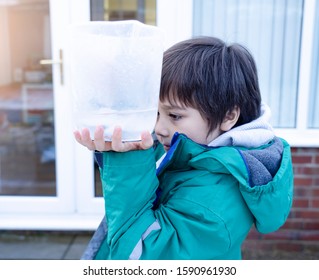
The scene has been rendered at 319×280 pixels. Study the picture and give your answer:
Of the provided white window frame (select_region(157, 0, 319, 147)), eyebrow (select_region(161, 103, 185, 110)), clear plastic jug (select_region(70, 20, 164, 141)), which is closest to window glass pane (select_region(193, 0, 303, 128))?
white window frame (select_region(157, 0, 319, 147))

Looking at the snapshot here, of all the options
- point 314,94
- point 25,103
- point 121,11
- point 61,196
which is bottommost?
point 61,196

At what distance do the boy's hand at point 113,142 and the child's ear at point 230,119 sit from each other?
0.29m

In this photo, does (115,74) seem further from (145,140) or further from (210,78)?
(210,78)

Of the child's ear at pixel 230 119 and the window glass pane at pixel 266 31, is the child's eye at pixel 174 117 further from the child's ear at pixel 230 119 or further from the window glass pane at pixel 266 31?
the window glass pane at pixel 266 31

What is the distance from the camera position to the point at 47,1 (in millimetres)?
3514

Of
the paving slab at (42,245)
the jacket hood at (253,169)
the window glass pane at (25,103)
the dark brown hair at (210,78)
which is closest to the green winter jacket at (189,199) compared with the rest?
the jacket hood at (253,169)

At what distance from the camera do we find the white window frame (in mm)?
3072

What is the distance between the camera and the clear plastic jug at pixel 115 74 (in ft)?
→ 3.17

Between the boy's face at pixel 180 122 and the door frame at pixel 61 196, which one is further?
the door frame at pixel 61 196

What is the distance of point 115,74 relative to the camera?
979 mm

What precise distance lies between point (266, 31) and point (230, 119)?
213cm

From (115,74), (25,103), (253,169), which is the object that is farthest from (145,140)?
(25,103)

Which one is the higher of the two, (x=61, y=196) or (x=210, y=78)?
(x=210, y=78)

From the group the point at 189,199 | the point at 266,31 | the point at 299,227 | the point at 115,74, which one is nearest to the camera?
the point at 115,74
